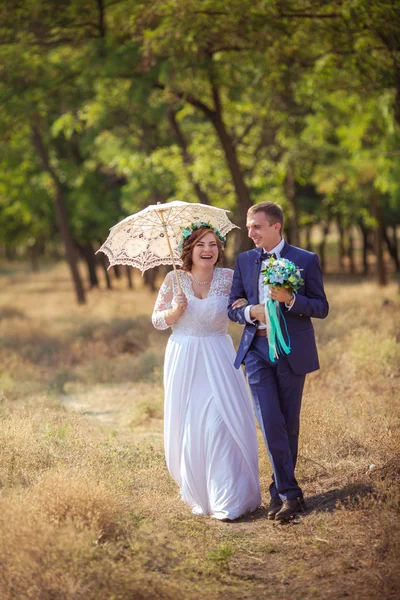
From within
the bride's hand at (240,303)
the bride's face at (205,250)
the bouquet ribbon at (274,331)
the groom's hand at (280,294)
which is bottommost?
the bouquet ribbon at (274,331)

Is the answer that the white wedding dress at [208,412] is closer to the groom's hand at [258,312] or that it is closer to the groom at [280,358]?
the groom at [280,358]

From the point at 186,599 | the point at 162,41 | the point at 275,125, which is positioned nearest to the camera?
the point at 186,599

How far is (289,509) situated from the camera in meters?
5.89

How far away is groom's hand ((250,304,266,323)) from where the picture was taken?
5887 millimetres

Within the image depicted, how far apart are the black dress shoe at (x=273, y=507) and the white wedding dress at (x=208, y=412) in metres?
0.22

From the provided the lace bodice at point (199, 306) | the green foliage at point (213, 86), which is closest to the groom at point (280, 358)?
the lace bodice at point (199, 306)

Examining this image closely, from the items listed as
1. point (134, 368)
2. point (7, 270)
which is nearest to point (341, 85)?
point (134, 368)

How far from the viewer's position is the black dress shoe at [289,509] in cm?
587

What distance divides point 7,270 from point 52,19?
55.3 meters

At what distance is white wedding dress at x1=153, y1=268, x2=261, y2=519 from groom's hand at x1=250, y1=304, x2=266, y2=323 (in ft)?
2.20

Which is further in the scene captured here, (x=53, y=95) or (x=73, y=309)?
(x=73, y=309)

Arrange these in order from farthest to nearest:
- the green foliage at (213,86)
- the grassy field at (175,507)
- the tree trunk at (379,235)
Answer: the tree trunk at (379,235) → the green foliage at (213,86) → the grassy field at (175,507)

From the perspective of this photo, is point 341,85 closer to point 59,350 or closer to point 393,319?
point 393,319

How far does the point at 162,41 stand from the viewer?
1187cm
